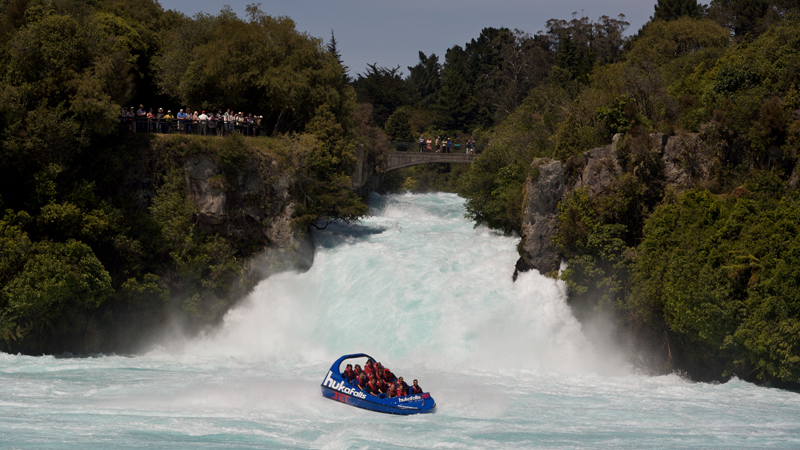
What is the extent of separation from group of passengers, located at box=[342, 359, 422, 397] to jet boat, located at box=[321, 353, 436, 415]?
0.66 feet

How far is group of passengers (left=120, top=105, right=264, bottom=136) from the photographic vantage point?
3788 centimetres

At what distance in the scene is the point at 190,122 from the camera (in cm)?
3978

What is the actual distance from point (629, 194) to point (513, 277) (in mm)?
7733

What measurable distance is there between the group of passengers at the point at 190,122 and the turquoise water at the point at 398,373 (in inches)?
320

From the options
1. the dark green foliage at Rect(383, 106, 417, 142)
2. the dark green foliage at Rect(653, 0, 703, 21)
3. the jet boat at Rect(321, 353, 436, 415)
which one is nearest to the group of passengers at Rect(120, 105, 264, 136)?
the jet boat at Rect(321, 353, 436, 415)

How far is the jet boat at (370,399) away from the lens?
2412cm

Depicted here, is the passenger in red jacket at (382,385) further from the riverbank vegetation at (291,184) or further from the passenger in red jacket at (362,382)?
the riverbank vegetation at (291,184)

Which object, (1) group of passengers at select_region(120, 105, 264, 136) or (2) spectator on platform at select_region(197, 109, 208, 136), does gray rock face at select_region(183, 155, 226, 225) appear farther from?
(1) group of passengers at select_region(120, 105, 264, 136)

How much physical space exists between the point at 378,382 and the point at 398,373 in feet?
18.4

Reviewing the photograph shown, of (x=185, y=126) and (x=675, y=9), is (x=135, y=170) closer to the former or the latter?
(x=185, y=126)

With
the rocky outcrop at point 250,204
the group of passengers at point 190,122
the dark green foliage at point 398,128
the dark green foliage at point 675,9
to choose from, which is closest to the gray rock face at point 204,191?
the rocky outcrop at point 250,204

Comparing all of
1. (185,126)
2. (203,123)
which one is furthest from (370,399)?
(185,126)

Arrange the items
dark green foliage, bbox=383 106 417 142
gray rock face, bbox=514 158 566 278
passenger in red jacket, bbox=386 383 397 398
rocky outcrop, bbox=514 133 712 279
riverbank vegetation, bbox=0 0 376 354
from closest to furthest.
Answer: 1. passenger in red jacket, bbox=386 383 397 398
2. riverbank vegetation, bbox=0 0 376 354
3. rocky outcrop, bbox=514 133 712 279
4. gray rock face, bbox=514 158 566 278
5. dark green foliage, bbox=383 106 417 142

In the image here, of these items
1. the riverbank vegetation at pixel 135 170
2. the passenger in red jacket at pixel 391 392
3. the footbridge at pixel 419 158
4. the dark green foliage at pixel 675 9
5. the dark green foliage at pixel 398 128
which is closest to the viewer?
the passenger in red jacket at pixel 391 392
